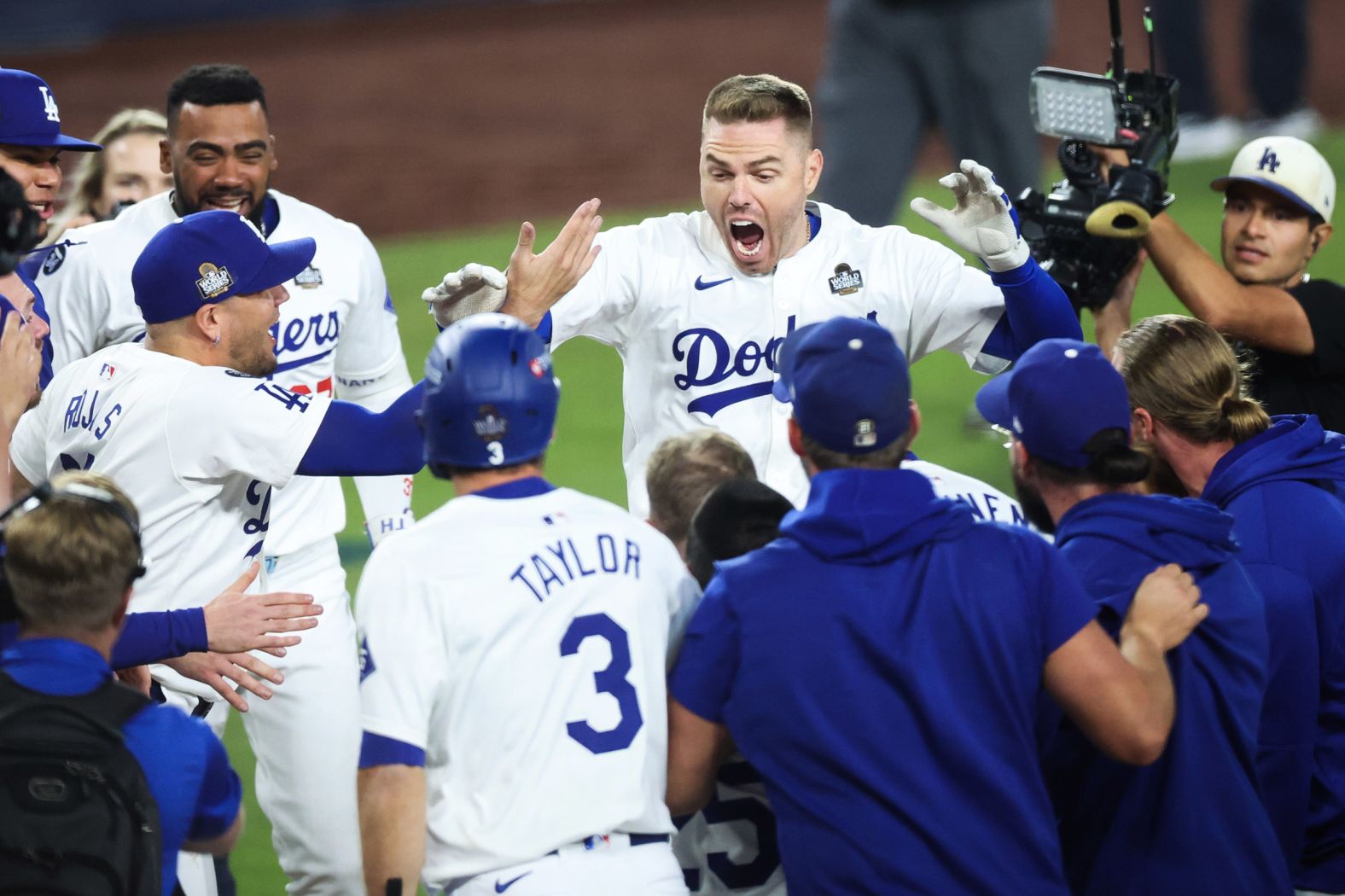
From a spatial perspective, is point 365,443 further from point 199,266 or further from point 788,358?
point 788,358

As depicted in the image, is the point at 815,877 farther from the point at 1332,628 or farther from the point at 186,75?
the point at 186,75

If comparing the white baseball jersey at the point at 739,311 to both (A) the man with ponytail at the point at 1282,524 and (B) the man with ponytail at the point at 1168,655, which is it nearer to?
(A) the man with ponytail at the point at 1282,524

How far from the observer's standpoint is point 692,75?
72.4ft

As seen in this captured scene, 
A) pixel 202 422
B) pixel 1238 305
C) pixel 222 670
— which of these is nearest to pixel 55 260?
pixel 202 422

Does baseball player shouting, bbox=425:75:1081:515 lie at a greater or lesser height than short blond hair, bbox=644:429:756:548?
greater

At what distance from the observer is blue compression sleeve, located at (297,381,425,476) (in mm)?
4105

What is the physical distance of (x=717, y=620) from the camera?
324 centimetres

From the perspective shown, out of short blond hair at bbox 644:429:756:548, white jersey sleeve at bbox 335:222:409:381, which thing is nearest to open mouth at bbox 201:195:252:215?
white jersey sleeve at bbox 335:222:409:381

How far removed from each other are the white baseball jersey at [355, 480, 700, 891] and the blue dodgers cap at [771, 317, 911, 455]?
1.55 feet

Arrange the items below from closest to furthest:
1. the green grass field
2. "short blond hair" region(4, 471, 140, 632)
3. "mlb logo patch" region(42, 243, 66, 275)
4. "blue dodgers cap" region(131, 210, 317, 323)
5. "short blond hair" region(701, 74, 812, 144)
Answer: "short blond hair" region(4, 471, 140, 632)
"blue dodgers cap" region(131, 210, 317, 323)
"short blond hair" region(701, 74, 812, 144)
"mlb logo patch" region(42, 243, 66, 275)
the green grass field


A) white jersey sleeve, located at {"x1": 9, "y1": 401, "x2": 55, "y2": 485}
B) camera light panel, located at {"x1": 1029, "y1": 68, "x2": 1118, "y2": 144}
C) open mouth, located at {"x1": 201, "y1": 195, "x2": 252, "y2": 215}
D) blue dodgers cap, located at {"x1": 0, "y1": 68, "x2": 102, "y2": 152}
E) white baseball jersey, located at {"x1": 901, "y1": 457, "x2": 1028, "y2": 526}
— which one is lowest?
white baseball jersey, located at {"x1": 901, "y1": 457, "x2": 1028, "y2": 526}

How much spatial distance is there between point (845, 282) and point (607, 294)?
2.21 feet

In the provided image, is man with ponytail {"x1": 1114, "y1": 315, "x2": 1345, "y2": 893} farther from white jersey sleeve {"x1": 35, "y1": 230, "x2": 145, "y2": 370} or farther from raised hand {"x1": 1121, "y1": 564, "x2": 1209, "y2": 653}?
white jersey sleeve {"x1": 35, "y1": 230, "x2": 145, "y2": 370}

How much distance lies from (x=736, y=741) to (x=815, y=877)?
285 millimetres
